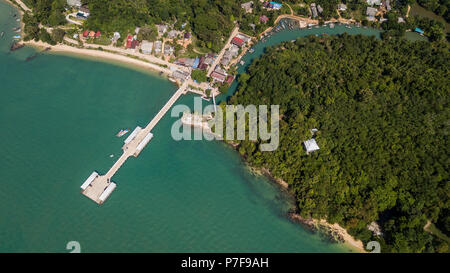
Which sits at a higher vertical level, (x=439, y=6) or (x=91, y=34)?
(x=439, y=6)

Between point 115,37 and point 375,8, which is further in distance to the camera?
point 375,8

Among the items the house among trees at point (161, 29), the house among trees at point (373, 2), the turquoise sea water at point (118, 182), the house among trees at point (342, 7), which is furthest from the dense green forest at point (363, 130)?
the house among trees at point (161, 29)

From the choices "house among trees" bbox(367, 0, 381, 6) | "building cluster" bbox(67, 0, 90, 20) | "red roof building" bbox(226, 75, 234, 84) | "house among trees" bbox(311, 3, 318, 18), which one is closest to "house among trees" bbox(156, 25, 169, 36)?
"building cluster" bbox(67, 0, 90, 20)

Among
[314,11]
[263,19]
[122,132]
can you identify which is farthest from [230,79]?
[314,11]

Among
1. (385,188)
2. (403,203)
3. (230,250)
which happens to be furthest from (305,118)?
(230,250)

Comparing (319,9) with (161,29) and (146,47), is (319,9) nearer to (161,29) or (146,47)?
(161,29)

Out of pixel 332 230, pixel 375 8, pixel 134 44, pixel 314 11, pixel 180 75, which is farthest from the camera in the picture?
pixel 375 8

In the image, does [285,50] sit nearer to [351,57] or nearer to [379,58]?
[351,57]
